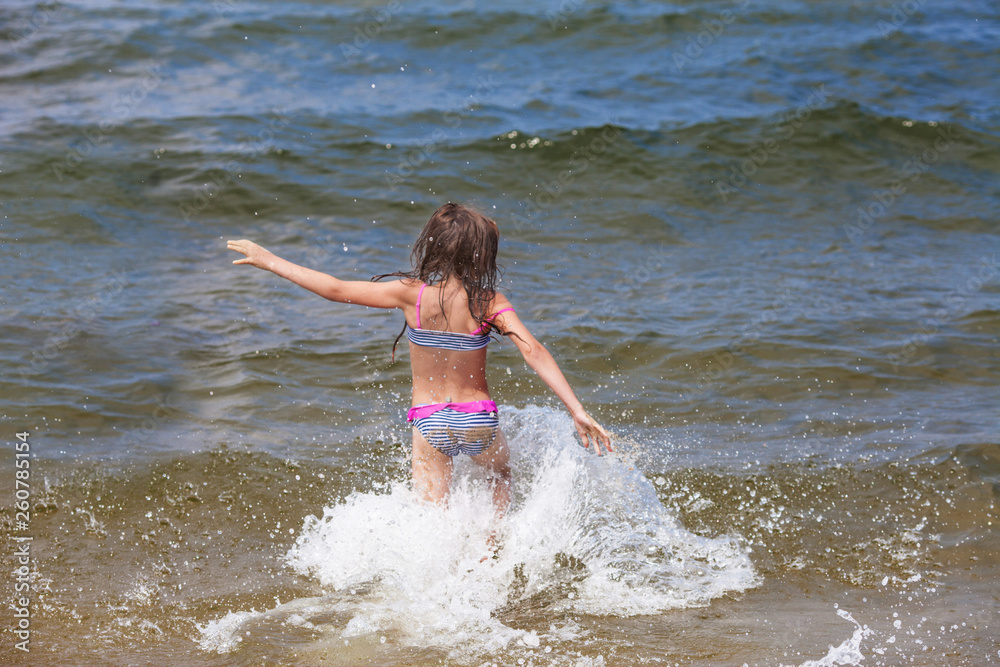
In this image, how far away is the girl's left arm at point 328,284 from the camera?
12.8 ft

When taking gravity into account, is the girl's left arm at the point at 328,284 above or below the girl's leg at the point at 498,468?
above

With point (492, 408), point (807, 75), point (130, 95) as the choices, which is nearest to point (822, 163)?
point (807, 75)

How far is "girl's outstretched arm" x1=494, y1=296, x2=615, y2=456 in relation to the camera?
145 inches

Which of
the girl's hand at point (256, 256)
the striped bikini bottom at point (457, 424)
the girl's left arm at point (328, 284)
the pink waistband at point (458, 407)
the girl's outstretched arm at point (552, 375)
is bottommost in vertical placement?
the striped bikini bottom at point (457, 424)

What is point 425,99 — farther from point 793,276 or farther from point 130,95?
point 793,276

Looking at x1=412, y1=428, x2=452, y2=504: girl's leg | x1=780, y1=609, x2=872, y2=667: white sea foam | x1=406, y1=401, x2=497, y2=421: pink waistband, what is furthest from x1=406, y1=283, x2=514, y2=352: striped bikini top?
x1=780, y1=609, x2=872, y2=667: white sea foam

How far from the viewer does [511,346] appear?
6.59 m

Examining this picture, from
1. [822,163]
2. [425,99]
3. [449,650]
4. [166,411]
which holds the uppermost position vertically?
[425,99]

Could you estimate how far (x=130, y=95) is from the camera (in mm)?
11781

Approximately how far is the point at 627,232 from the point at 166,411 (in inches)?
203

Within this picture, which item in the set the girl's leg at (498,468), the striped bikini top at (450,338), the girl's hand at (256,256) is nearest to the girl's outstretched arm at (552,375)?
the striped bikini top at (450,338)

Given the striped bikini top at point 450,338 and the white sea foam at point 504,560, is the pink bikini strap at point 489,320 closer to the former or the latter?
the striped bikini top at point 450,338

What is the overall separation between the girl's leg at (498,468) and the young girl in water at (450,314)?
0.21 feet

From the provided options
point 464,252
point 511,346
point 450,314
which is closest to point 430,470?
point 450,314
